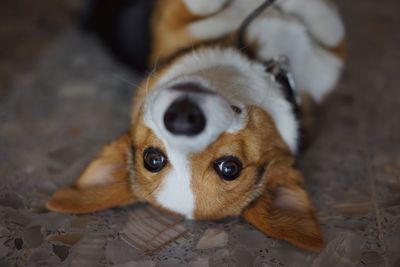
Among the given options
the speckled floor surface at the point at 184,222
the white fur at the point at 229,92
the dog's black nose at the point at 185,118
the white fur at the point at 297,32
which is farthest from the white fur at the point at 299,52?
the dog's black nose at the point at 185,118

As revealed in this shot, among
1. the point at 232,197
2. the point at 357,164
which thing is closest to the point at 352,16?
the point at 357,164

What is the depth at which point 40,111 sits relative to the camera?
2.16 m

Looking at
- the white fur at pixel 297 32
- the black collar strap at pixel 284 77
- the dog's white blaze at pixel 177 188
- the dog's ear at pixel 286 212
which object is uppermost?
the white fur at pixel 297 32

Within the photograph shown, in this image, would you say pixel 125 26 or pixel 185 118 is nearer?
pixel 185 118

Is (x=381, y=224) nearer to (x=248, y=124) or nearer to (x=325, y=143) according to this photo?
(x=325, y=143)

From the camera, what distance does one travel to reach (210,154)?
144 centimetres

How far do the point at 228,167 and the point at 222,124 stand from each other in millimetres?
164

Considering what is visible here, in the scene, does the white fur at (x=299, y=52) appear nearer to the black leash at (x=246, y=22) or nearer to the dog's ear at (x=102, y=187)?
the black leash at (x=246, y=22)

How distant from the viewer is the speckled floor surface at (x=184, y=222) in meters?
1.66

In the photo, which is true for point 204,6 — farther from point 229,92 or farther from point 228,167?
point 228,167

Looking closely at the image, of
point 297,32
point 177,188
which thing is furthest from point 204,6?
point 177,188

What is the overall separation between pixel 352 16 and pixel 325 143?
895 mm

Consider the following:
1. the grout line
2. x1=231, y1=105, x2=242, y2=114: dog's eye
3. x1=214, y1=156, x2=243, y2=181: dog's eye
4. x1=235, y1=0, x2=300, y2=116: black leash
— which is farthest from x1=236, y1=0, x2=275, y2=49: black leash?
the grout line

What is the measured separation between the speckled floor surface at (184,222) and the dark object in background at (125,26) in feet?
0.35
